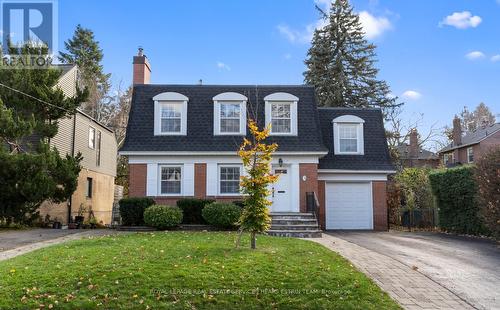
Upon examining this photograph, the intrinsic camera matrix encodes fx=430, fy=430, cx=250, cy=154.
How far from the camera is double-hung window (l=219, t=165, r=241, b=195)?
19.3 meters

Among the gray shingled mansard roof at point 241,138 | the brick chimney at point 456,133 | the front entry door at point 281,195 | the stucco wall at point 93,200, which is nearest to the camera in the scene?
the front entry door at point 281,195

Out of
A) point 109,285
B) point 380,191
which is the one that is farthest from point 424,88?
point 109,285

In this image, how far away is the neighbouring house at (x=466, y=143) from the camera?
38.8 m

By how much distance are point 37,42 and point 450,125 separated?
140 feet

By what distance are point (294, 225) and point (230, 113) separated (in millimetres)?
6380

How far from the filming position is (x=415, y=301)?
7.56 metres

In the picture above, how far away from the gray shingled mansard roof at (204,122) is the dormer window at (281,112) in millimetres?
338

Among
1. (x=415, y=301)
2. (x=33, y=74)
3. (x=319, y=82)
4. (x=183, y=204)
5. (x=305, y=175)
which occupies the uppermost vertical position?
(x=319, y=82)

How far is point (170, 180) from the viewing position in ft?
63.5

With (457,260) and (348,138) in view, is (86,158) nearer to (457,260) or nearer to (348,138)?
(348,138)

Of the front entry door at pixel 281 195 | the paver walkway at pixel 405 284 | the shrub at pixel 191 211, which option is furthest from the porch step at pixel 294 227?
the paver walkway at pixel 405 284

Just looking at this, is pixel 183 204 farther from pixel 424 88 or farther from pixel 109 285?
pixel 424 88

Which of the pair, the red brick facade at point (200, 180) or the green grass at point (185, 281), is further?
the red brick facade at point (200, 180)

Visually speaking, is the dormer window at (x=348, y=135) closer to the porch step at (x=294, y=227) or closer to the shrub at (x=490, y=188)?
the porch step at (x=294, y=227)
